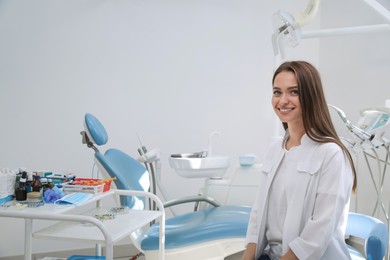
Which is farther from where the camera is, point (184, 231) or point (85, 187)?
point (184, 231)

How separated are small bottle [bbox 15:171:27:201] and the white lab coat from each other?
1.19m

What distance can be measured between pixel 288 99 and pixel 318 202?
0.38 m

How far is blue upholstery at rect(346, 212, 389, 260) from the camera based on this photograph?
56.8 inches

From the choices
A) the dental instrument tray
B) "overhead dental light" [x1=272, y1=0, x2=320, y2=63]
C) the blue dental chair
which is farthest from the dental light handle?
the dental instrument tray

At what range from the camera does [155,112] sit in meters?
3.46

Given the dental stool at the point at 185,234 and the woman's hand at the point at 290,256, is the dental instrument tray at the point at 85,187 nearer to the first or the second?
the dental stool at the point at 185,234

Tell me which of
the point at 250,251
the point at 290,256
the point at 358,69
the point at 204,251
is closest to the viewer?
the point at 290,256

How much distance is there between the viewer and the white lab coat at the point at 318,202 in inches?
50.5

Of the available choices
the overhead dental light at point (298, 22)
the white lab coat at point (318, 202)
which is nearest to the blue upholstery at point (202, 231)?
the white lab coat at point (318, 202)

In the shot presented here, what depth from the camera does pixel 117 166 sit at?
7.85ft

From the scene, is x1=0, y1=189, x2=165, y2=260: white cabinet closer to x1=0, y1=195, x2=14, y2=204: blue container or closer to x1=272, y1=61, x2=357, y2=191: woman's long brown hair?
x1=0, y1=195, x2=14, y2=204: blue container

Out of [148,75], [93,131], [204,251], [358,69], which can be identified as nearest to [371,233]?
[204,251]

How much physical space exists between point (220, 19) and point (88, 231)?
258 centimetres

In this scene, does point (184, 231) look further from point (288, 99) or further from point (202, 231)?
point (288, 99)
